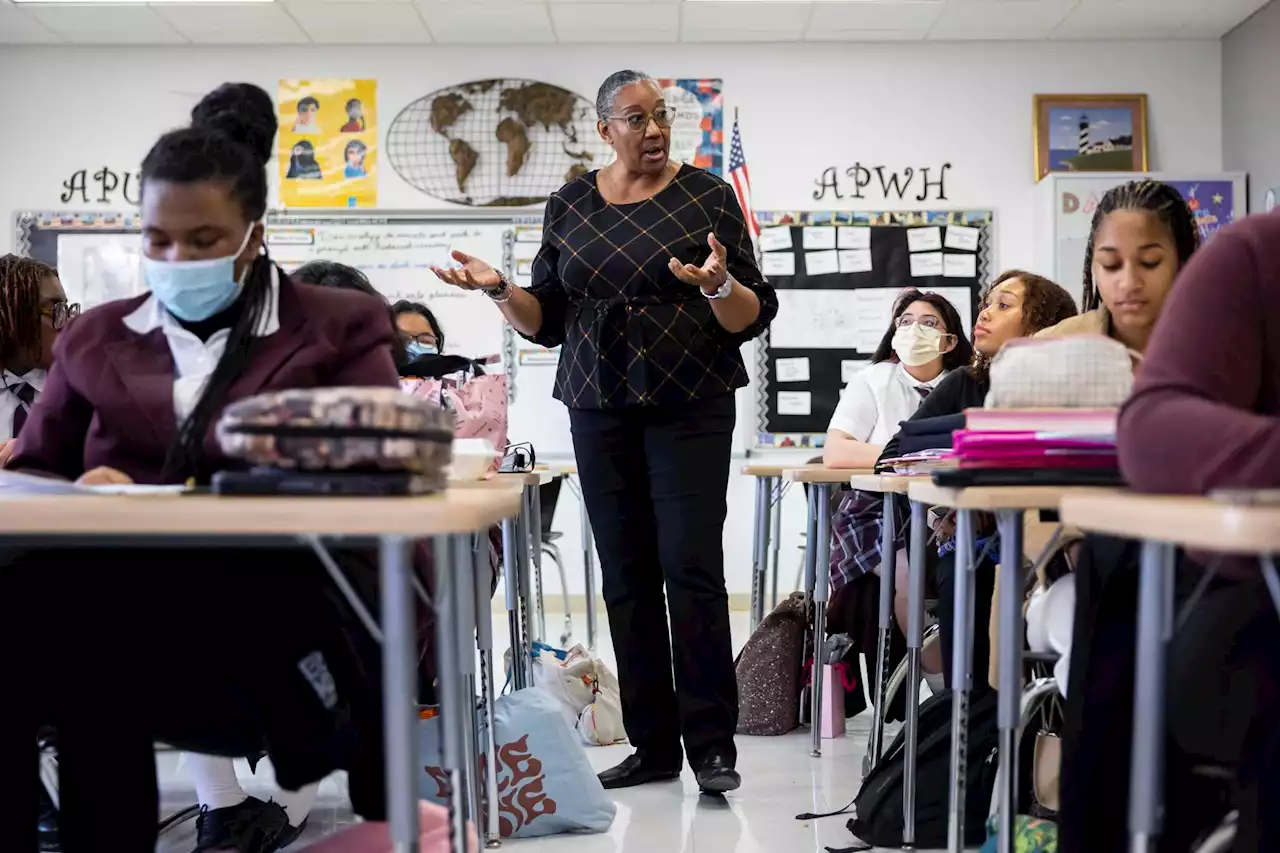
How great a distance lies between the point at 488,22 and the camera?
5.53m

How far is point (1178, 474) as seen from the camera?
1112 mm

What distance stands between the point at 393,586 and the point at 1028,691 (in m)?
1.14

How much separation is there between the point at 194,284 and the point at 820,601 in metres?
1.89

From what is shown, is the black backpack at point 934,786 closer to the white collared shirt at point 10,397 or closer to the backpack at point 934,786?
the backpack at point 934,786

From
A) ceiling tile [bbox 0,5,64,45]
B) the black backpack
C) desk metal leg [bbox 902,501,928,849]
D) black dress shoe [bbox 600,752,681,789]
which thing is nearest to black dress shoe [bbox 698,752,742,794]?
black dress shoe [bbox 600,752,681,789]

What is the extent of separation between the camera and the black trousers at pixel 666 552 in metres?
2.55

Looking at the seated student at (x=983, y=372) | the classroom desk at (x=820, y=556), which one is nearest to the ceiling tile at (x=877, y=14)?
the seated student at (x=983, y=372)

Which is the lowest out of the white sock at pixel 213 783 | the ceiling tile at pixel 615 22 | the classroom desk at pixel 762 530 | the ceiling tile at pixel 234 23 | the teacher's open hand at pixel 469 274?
the white sock at pixel 213 783

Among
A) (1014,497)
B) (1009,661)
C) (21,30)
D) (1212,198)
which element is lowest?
(1009,661)

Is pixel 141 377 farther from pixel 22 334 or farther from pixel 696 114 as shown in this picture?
pixel 696 114

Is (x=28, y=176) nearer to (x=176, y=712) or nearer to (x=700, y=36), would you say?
(x=700, y=36)

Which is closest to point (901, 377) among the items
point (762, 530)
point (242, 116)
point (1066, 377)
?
point (762, 530)

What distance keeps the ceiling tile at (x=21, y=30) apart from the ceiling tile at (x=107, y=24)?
0.05m

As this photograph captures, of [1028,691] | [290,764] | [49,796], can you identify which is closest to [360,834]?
[290,764]
